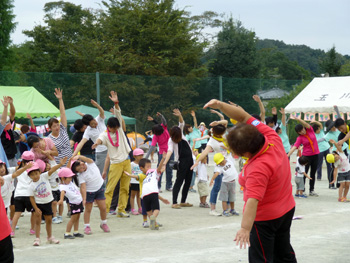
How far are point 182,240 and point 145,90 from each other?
17.5 meters

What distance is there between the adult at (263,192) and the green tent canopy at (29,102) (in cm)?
1407

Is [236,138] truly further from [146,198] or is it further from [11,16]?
[11,16]

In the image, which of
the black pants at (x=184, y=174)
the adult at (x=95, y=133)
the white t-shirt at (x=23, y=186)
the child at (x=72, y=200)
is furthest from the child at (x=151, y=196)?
the black pants at (x=184, y=174)

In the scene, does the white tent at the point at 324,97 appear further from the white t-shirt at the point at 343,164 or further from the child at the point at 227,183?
the child at the point at 227,183

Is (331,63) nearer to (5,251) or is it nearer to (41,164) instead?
(41,164)

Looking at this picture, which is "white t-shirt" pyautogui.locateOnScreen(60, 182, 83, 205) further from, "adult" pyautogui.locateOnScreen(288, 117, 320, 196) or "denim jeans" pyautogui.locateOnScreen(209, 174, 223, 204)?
"adult" pyautogui.locateOnScreen(288, 117, 320, 196)

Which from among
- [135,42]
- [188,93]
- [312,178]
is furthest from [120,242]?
[135,42]

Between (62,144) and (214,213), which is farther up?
(62,144)

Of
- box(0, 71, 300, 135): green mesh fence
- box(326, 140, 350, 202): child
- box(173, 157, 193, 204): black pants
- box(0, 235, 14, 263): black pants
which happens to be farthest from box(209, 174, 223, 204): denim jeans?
box(0, 71, 300, 135): green mesh fence

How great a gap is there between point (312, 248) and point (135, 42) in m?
31.0

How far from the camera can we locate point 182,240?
8.17 metres

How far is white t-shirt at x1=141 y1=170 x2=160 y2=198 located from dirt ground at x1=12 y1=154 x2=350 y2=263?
0.63 meters

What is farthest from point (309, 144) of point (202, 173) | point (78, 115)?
point (78, 115)

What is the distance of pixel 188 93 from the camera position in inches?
1075
